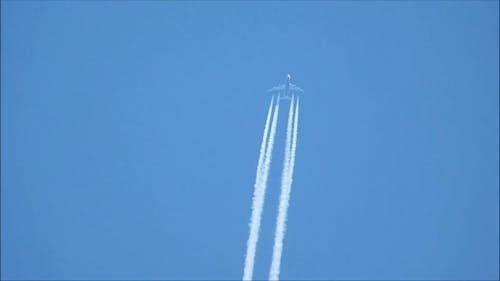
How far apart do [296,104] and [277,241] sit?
3.25m

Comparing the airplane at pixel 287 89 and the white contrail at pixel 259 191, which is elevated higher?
the airplane at pixel 287 89

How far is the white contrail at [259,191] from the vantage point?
47.9 ft

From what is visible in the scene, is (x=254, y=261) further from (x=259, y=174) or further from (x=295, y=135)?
(x=295, y=135)

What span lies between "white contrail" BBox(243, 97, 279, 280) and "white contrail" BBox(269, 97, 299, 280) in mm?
383

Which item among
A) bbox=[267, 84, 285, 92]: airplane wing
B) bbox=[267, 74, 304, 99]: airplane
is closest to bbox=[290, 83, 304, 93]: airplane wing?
bbox=[267, 74, 304, 99]: airplane

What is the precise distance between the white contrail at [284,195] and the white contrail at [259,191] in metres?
0.38

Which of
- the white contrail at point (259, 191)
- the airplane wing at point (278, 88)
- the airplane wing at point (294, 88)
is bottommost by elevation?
the white contrail at point (259, 191)

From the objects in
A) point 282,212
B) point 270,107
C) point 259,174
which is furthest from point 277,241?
point 270,107

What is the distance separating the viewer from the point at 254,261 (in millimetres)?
14555

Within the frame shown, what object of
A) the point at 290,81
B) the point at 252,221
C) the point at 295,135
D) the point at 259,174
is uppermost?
A: the point at 290,81

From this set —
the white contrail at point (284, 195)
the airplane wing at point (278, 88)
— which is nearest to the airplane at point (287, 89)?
the airplane wing at point (278, 88)

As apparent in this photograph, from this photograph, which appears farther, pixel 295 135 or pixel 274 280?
pixel 295 135

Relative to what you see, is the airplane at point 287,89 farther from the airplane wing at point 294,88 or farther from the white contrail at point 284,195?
the white contrail at point 284,195

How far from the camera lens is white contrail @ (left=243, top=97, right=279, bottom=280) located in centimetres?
1460
